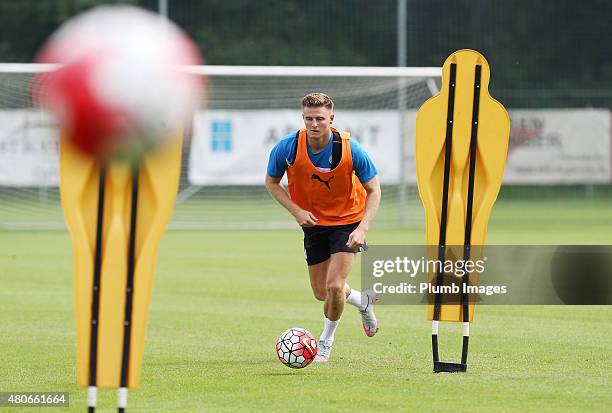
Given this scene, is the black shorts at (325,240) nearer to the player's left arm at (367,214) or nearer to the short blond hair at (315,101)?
the player's left arm at (367,214)

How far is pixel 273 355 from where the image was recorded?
32.0 ft

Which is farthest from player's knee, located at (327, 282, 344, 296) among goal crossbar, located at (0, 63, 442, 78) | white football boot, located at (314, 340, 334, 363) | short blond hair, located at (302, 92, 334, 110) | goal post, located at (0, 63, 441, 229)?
goal post, located at (0, 63, 441, 229)

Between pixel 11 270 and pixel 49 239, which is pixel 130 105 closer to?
pixel 11 270

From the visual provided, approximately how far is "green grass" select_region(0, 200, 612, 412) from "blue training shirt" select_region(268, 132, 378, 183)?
1466 mm

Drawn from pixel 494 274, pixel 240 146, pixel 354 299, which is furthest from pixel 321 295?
pixel 240 146

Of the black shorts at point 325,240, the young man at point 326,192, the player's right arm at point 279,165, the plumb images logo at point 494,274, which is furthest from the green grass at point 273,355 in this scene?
the player's right arm at point 279,165

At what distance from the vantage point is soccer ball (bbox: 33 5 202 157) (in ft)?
18.0

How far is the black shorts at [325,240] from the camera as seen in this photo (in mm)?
9664

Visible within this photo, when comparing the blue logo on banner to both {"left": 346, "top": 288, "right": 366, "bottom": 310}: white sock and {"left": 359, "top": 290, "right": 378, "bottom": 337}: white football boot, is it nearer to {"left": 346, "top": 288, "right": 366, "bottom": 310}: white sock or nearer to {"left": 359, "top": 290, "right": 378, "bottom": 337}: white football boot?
{"left": 359, "top": 290, "right": 378, "bottom": 337}: white football boot

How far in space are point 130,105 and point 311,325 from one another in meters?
6.35

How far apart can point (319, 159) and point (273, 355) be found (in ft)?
5.36

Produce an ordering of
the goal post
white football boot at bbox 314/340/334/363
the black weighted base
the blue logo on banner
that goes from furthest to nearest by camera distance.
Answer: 1. the blue logo on banner
2. the goal post
3. white football boot at bbox 314/340/334/363
4. the black weighted base

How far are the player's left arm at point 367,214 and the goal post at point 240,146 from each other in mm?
16055

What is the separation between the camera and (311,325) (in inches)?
456
